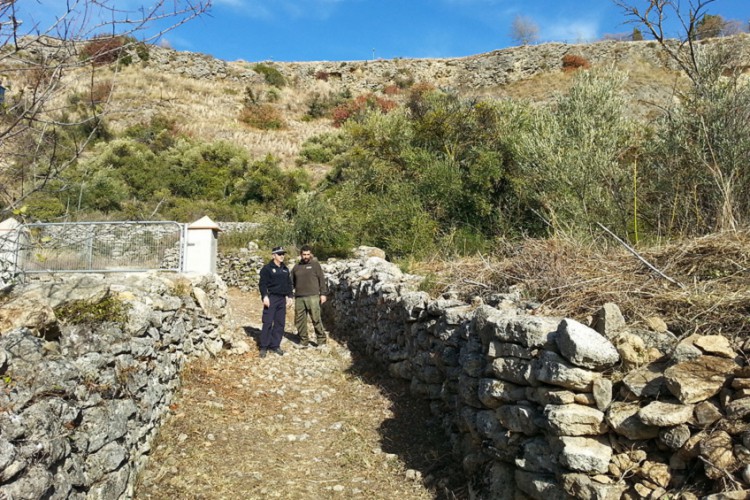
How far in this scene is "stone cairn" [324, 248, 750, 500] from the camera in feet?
9.10

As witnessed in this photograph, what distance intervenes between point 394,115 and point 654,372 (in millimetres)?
16431

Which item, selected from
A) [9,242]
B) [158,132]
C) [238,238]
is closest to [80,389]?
[9,242]

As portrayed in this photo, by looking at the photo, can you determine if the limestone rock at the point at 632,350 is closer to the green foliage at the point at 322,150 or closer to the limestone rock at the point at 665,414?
the limestone rock at the point at 665,414

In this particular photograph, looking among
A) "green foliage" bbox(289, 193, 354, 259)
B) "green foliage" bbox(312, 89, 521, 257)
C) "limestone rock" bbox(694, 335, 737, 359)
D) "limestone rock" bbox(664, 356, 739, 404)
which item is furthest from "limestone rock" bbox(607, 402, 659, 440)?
"green foliage" bbox(289, 193, 354, 259)

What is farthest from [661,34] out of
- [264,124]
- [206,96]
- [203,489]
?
[206,96]

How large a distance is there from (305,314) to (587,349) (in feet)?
22.0

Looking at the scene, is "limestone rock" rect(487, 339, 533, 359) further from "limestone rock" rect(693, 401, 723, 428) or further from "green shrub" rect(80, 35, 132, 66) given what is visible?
"green shrub" rect(80, 35, 132, 66)

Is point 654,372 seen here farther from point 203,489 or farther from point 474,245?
point 474,245

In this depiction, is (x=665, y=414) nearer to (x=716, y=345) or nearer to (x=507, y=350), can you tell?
(x=716, y=345)

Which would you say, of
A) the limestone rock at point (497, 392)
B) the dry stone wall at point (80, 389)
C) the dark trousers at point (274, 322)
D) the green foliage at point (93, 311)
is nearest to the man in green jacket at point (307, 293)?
the dark trousers at point (274, 322)

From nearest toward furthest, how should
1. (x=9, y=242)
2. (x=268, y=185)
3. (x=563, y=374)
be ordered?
(x=9, y=242) < (x=563, y=374) < (x=268, y=185)

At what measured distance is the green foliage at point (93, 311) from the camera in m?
4.93

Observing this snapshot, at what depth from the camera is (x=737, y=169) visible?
251 inches

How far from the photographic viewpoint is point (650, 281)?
428 centimetres
